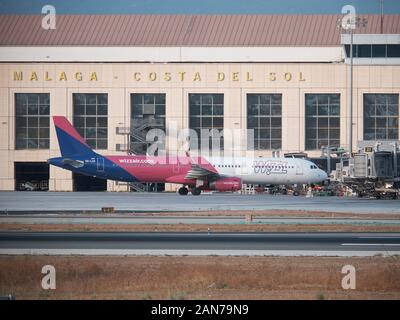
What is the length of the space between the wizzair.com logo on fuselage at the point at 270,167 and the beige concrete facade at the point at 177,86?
433 inches

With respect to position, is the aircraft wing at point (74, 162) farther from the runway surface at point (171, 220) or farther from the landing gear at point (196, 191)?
the runway surface at point (171, 220)

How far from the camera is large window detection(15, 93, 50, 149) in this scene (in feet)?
311

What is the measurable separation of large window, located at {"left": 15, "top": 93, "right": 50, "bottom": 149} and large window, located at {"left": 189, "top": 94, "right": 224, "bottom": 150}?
14387mm

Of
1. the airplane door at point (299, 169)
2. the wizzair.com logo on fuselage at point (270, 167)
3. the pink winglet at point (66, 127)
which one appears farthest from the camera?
the airplane door at point (299, 169)

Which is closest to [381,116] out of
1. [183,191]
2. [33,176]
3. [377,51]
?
[377,51]

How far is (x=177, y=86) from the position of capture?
94188mm

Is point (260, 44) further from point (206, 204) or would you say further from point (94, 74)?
point (206, 204)

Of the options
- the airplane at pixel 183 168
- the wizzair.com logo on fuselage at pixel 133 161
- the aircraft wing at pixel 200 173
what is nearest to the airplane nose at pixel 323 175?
the airplane at pixel 183 168

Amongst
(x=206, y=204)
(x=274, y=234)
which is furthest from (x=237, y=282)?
(x=206, y=204)

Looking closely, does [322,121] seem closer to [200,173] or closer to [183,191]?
[200,173]

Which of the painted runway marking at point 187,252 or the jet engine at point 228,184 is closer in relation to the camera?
the painted runway marking at point 187,252

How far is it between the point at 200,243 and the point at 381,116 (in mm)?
64071

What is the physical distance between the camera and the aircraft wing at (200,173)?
3233 inches

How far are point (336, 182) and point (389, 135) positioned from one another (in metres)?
12.9
